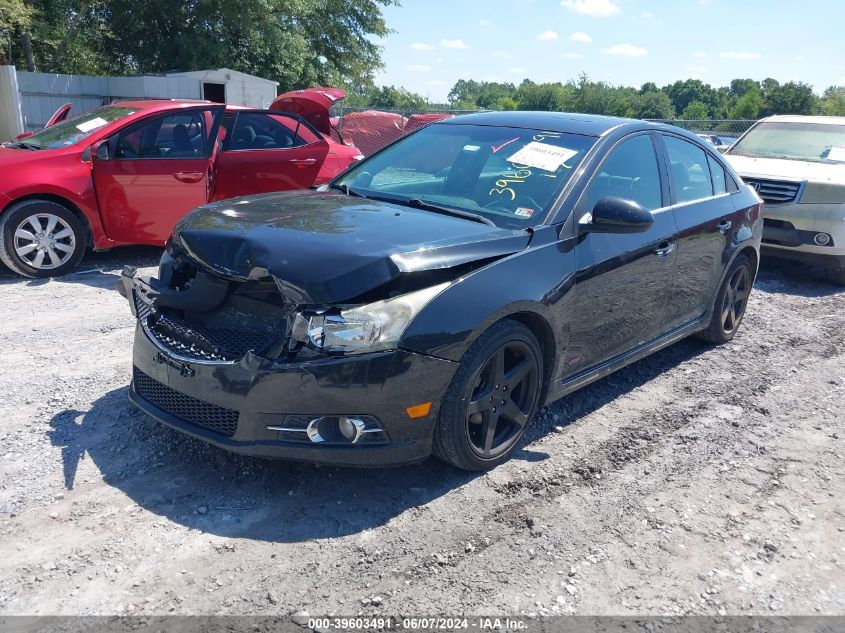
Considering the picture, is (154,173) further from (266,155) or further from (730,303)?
(730,303)

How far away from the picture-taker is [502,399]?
3.61 m

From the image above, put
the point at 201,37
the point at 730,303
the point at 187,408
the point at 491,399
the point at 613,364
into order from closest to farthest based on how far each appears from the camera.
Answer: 1. the point at 187,408
2. the point at 491,399
3. the point at 613,364
4. the point at 730,303
5. the point at 201,37

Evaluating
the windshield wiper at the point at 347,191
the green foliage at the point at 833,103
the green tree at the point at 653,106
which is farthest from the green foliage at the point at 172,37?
the green tree at the point at 653,106

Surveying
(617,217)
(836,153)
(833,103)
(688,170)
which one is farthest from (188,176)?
(833,103)

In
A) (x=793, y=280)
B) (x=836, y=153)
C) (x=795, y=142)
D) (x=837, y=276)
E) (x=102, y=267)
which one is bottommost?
(x=102, y=267)

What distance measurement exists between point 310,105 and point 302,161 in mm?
1078

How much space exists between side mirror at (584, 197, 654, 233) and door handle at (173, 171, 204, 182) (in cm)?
469

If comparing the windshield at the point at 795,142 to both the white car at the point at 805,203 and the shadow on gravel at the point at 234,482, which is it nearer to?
the white car at the point at 805,203

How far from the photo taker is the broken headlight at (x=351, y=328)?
3.05 metres

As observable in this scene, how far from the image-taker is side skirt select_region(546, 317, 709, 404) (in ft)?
13.2

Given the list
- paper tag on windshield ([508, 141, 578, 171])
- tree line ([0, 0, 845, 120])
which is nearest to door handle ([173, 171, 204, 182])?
paper tag on windshield ([508, 141, 578, 171])

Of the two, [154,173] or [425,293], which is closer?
[425,293]

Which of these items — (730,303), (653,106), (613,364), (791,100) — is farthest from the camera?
(653,106)

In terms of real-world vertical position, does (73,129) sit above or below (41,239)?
above
